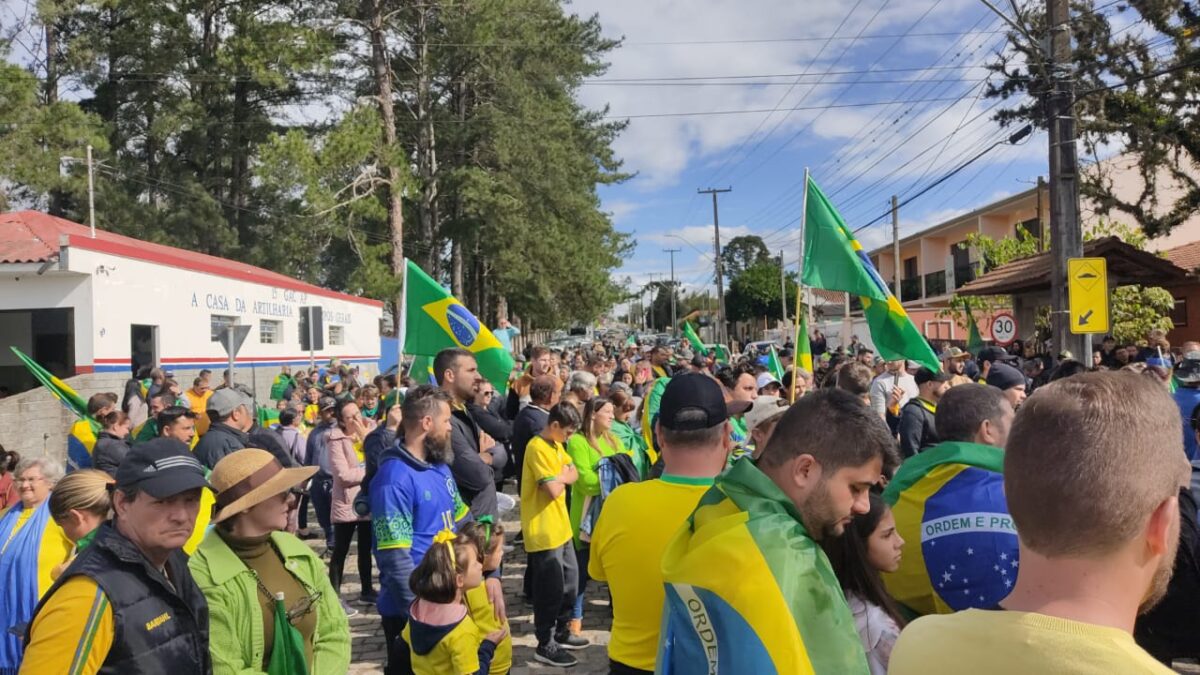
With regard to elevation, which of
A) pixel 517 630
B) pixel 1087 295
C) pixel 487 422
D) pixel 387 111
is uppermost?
pixel 387 111

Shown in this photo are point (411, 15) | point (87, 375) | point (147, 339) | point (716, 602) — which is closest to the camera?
point (716, 602)

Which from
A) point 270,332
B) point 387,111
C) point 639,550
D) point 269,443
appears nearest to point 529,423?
point 269,443

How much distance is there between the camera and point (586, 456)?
6328 mm

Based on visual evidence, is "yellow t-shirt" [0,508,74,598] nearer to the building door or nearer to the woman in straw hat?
the woman in straw hat

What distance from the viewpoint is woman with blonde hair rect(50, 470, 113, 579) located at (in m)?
3.84

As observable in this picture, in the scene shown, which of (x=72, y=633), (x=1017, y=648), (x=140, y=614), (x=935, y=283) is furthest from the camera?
(x=935, y=283)

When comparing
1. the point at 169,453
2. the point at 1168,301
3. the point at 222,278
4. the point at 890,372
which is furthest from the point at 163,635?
the point at 1168,301

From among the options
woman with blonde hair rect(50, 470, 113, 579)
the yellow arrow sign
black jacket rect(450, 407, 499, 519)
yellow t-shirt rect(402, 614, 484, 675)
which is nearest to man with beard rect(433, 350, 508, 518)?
black jacket rect(450, 407, 499, 519)

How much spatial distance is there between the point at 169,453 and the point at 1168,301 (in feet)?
77.2

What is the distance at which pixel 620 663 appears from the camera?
3.13m

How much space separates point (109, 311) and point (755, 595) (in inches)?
711

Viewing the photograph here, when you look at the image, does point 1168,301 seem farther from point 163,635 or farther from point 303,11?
point 303,11

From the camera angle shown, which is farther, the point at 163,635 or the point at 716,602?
the point at 163,635

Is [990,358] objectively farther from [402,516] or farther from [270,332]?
[270,332]
